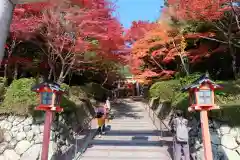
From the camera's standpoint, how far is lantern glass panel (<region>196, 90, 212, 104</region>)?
20.5ft

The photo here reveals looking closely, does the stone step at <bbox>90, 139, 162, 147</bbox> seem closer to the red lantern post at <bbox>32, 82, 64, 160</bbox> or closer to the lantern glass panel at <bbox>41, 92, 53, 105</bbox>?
the red lantern post at <bbox>32, 82, 64, 160</bbox>

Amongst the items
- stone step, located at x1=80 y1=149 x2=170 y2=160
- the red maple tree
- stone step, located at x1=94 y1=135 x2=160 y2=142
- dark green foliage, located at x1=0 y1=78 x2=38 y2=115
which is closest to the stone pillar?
stone step, located at x1=80 y1=149 x2=170 y2=160

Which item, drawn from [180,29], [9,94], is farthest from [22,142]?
[180,29]

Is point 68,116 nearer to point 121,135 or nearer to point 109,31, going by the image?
point 121,135

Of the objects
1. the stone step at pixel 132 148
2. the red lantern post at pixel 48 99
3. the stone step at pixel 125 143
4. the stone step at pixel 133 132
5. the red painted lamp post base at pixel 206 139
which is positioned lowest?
the stone step at pixel 132 148

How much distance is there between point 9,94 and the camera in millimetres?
9805

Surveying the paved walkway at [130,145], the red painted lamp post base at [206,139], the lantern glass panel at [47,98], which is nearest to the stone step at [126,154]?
the paved walkway at [130,145]

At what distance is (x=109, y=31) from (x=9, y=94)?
515 centimetres

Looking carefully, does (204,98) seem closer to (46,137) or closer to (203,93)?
(203,93)

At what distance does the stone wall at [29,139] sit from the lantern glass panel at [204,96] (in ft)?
14.4

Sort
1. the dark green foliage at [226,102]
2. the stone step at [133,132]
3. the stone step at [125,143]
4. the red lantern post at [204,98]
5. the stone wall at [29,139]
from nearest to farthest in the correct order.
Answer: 1. the red lantern post at [204,98]
2. the dark green foliage at [226,102]
3. the stone wall at [29,139]
4. the stone step at [125,143]
5. the stone step at [133,132]

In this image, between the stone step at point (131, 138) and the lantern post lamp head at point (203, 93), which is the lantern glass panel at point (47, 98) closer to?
the lantern post lamp head at point (203, 93)

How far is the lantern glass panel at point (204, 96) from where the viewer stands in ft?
20.5

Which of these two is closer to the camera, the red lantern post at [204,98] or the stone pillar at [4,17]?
the stone pillar at [4,17]
